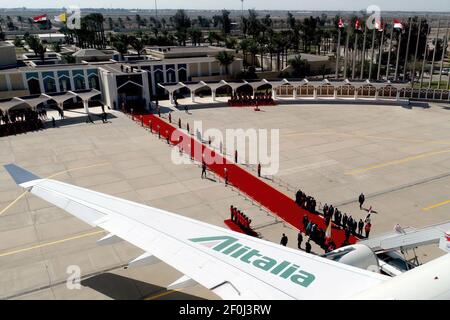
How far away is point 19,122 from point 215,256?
45.5 metres

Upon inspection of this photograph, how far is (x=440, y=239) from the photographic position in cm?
1738

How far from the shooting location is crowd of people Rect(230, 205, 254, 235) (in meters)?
25.8

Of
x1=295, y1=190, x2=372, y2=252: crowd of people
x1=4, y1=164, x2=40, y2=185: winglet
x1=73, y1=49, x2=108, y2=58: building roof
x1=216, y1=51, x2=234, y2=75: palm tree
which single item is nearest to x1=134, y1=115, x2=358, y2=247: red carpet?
x1=295, y1=190, x2=372, y2=252: crowd of people

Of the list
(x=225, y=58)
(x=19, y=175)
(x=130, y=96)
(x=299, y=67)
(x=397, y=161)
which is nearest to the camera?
(x=19, y=175)

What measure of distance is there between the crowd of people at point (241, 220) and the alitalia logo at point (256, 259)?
10395 millimetres

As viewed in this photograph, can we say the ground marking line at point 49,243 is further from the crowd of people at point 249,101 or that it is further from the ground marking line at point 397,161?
the crowd of people at point 249,101

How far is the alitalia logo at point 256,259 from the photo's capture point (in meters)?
12.8

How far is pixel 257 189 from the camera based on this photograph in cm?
3262

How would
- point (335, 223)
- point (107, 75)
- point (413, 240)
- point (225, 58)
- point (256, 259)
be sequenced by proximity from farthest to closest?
point (225, 58) → point (107, 75) → point (335, 223) → point (413, 240) → point (256, 259)

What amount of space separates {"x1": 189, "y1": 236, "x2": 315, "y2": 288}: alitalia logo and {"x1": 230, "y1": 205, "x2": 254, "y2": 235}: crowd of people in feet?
34.1

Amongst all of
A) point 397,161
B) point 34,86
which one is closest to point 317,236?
point 397,161

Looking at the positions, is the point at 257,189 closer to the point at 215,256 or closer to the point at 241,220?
the point at 241,220

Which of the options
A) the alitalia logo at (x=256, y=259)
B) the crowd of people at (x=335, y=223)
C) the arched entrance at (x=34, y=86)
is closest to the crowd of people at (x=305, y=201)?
the crowd of people at (x=335, y=223)
